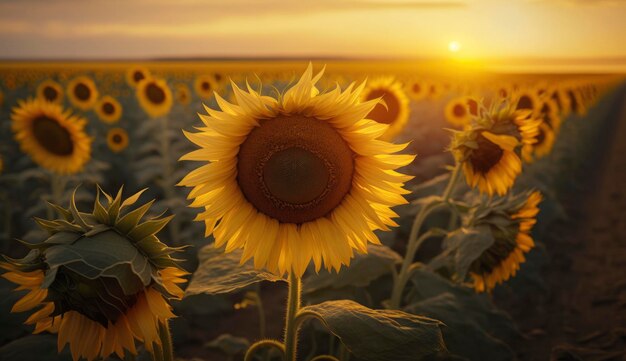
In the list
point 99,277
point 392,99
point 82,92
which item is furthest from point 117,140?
point 99,277

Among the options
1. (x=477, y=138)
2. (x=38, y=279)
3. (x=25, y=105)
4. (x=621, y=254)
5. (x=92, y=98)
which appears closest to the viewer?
(x=38, y=279)

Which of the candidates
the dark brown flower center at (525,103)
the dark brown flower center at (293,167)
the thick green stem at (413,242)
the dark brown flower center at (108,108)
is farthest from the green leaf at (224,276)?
the dark brown flower center at (108,108)

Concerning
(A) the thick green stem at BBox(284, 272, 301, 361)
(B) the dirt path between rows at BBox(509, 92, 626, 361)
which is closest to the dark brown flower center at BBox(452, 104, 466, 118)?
(B) the dirt path between rows at BBox(509, 92, 626, 361)

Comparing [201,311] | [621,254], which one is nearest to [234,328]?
[201,311]

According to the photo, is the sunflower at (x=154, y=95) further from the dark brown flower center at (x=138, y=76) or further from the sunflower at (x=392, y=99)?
the sunflower at (x=392, y=99)

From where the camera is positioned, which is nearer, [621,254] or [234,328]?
[234,328]

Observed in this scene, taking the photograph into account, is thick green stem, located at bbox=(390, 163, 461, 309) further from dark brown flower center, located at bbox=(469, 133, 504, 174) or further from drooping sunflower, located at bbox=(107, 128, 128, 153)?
drooping sunflower, located at bbox=(107, 128, 128, 153)

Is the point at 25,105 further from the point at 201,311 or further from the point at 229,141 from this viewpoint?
the point at 229,141

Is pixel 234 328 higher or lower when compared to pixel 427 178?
lower
